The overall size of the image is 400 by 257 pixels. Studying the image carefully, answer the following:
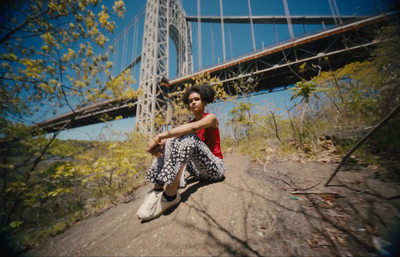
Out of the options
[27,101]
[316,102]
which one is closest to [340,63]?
[316,102]

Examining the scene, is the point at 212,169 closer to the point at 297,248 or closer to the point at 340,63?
the point at 297,248

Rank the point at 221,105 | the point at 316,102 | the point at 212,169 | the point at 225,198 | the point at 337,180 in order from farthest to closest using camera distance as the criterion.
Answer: the point at 221,105
the point at 316,102
the point at 212,169
the point at 225,198
the point at 337,180

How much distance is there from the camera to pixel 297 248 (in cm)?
73

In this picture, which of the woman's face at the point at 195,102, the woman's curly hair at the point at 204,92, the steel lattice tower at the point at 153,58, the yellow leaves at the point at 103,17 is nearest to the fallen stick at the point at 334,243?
the woman's face at the point at 195,102

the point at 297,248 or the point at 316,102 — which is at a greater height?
the point at 316,102

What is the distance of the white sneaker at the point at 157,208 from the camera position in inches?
50.8

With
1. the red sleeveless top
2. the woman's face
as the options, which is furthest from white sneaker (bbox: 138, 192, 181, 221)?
the woman's face

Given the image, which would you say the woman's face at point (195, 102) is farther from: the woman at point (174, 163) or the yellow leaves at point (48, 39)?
the yellow leaves at point (48, 39)

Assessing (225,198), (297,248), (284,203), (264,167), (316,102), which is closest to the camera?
(297,248)

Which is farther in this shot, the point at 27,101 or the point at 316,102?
the point at 316,102

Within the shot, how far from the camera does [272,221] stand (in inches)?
37.4

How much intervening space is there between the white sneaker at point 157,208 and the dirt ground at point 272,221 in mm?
58

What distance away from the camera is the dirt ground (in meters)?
0.73

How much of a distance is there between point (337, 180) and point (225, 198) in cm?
102
